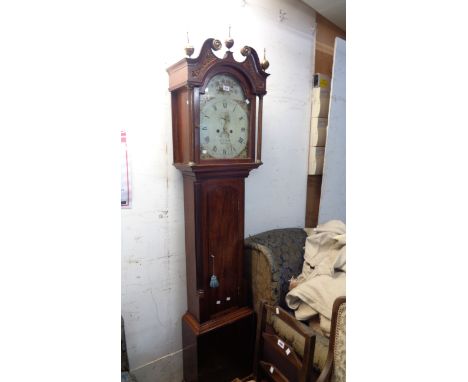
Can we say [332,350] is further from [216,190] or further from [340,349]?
[216,190]

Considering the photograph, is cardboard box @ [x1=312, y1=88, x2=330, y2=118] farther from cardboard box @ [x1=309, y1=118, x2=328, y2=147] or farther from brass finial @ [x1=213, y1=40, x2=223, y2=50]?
brass finial @ [x1=213, y1=40, x2=223, y2=50]

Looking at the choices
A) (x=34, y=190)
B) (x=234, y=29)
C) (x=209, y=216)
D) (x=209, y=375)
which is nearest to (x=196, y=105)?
(x=209, y=216)

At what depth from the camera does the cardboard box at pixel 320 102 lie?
2.12m

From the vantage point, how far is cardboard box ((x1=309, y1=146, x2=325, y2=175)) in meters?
2.18

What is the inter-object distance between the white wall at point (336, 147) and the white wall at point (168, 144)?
199 mm

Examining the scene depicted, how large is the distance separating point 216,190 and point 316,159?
0.97 metres

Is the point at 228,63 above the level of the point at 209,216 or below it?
above

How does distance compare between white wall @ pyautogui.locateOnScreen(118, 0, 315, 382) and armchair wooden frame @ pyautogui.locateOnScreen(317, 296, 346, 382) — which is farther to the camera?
white wall @ pyautogui.locateOnScreen(118, 0, 315, 382)

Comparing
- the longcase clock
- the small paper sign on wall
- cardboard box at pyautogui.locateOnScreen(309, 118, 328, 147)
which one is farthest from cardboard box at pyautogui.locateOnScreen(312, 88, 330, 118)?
the small paper sign on wall

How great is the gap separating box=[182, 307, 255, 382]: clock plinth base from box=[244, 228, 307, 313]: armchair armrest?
0.14 m

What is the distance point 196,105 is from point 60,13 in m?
1.11

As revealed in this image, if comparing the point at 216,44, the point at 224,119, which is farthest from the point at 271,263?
the point at 216,44
